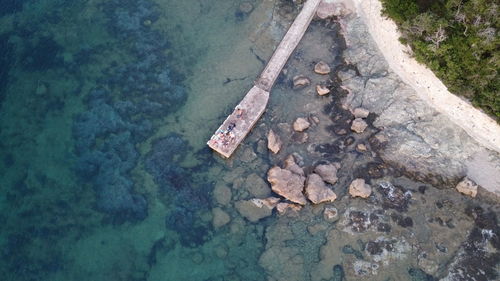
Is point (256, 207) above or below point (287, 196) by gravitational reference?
below

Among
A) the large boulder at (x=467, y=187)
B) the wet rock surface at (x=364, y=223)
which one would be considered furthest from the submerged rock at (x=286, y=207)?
the large boulder at (x=467, y=187)

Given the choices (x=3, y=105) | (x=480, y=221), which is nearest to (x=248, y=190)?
(x=480, y=221)

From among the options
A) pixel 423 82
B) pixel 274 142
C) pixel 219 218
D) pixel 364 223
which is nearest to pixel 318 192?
pixel 364 223

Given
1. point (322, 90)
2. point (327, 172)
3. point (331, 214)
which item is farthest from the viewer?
point (322, 90)

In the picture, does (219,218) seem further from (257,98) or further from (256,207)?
(257,98)

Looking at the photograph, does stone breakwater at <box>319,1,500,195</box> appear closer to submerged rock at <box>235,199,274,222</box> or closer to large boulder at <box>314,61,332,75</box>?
large boulder at <box>314,61,332,75</box>

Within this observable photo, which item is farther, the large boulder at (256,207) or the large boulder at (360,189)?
the large boulder at (360,189)

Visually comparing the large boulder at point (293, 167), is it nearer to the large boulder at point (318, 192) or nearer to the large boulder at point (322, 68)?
the large boulder at point (318, 192)
